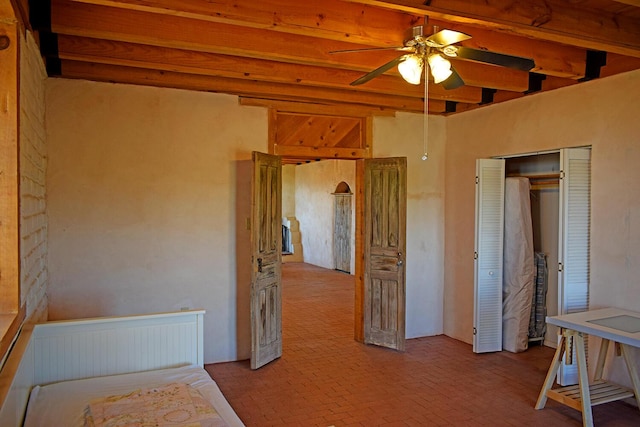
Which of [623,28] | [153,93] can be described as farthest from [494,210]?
[153,93]

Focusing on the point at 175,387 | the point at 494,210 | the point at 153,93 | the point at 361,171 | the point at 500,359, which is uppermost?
the point at 153,93

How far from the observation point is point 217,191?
189 inches

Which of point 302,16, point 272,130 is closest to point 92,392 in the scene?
point 302,16

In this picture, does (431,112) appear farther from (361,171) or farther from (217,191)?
(217,191)

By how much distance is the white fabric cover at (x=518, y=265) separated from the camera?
5195 mm

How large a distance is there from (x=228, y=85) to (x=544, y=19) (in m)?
2.81

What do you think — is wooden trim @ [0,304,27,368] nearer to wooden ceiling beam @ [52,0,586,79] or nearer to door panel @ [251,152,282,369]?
wooden ceiling beam @ [52,0,586,79]

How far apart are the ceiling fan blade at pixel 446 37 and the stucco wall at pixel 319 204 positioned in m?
7.84

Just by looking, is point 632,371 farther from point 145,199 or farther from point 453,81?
point 145,199

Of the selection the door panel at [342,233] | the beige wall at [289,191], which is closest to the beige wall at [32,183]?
the door panel at [342,233]

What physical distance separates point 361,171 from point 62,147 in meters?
3.06

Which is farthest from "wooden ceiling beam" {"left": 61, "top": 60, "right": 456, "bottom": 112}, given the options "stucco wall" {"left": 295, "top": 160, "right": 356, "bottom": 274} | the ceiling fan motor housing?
"stucco wall" {"left": 295, "top": 160, "right": 356, "bottom": 274}

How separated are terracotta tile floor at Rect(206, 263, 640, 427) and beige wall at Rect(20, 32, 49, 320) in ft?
5.62

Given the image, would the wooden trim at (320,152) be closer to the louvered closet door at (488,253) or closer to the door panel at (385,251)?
the door panel at (385,251)
